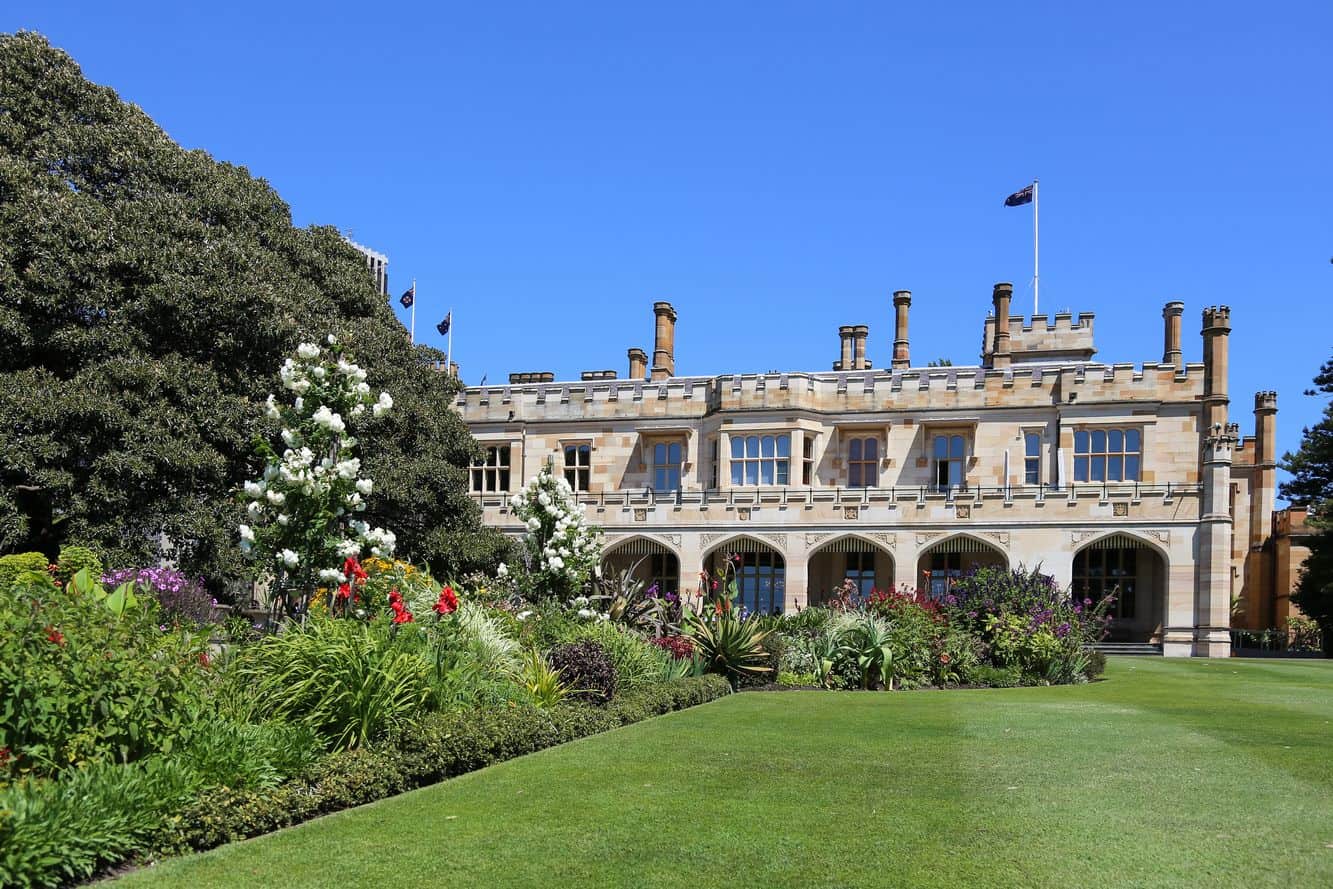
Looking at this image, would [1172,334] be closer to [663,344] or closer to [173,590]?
[663,344]

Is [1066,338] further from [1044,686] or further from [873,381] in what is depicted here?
[1044,686]

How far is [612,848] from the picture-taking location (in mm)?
7027

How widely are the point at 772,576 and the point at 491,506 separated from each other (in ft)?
28.0

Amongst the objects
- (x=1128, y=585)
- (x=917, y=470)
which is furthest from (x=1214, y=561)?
(x=917, y=470)

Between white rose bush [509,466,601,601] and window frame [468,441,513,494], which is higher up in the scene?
window frame [468,441,513,494]

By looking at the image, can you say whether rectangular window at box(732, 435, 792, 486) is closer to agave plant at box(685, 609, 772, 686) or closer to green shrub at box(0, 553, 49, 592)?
agave plant at box(685, 609, 772, 686)

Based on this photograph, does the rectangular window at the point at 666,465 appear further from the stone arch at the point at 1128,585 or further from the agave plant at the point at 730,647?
the agave plant at the point at 730,647

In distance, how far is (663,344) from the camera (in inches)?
1618

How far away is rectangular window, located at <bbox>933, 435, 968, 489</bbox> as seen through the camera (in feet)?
117

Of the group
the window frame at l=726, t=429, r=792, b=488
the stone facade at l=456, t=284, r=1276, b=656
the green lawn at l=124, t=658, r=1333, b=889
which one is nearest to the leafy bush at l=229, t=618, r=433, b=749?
the green lawn at l=124, t=658, r=1333, b=889

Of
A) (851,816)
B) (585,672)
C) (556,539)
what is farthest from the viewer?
(556,539)

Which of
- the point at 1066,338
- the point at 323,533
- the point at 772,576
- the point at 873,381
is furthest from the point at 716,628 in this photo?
the point at 1066,338

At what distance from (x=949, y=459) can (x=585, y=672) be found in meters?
24.2

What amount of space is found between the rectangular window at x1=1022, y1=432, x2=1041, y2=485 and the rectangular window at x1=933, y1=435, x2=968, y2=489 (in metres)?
1.68
